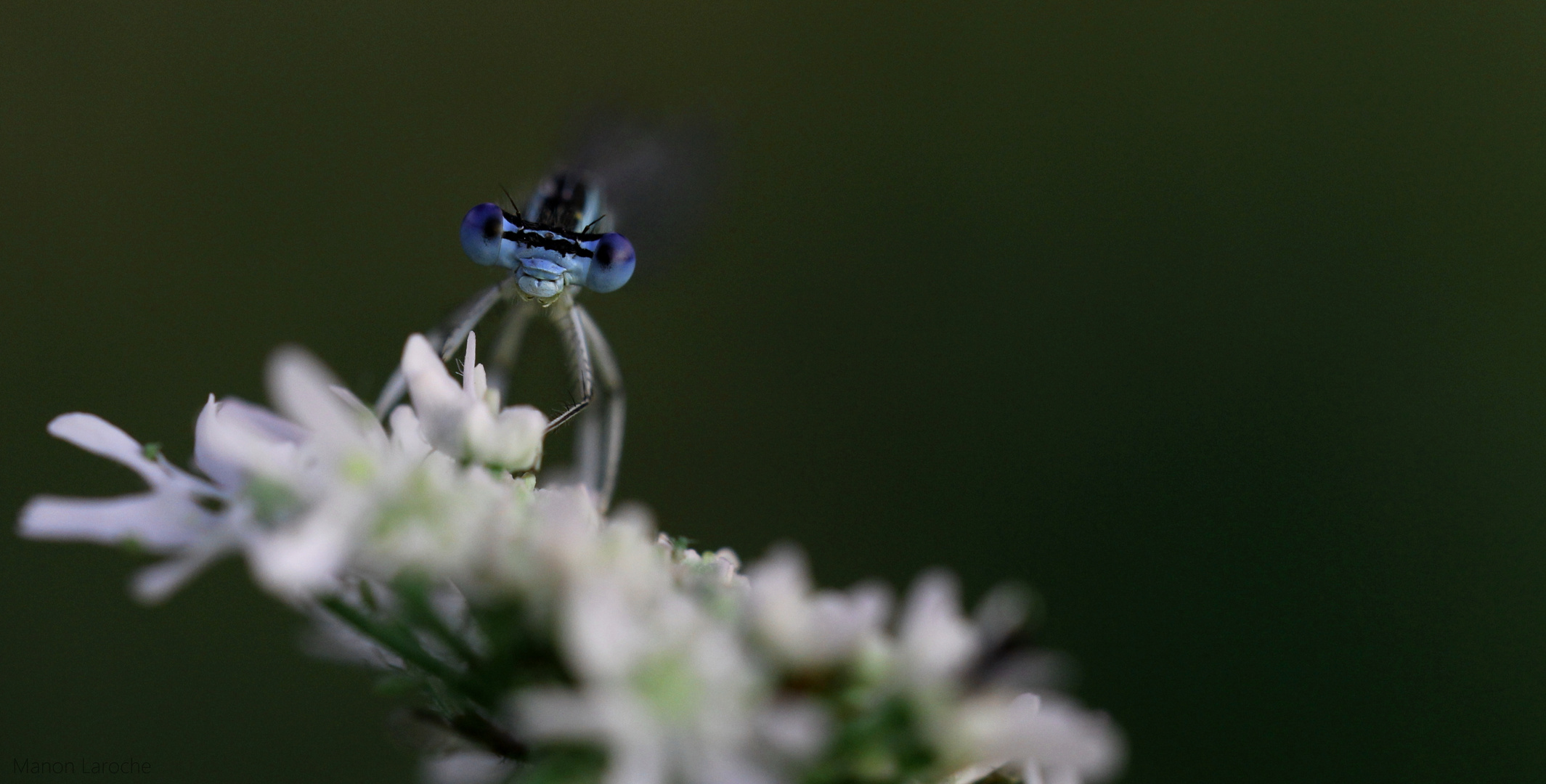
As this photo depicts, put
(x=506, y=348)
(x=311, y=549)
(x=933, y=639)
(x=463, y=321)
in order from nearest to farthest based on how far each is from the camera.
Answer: (x=311, y=549) < (x=933, y=639) < (x=463, y=321) < (x=506, y=348)

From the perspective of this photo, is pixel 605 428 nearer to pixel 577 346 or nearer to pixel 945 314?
pixel 577 346

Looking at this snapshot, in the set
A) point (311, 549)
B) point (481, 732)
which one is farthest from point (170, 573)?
point (481, 732)

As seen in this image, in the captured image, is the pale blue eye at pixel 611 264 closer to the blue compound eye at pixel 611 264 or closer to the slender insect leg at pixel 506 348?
the blue compound eye at pixel 611 264

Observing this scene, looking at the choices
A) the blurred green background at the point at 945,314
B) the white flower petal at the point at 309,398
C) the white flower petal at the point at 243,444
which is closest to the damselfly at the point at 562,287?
the white flower petal at the point at 243,444

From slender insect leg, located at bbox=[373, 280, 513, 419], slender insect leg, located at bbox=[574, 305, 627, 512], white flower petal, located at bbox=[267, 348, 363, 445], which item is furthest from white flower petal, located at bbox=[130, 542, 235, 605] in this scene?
slender insect leg, located at bbox=[574, 305, 627, 512]

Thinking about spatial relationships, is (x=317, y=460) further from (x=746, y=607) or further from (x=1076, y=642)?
(x=1076, y=642)

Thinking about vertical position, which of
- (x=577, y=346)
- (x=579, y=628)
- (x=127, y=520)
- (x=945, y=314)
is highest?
(x=945, y=314)

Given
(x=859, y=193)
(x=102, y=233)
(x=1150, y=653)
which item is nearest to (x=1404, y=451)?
(x=1150, y=653)
